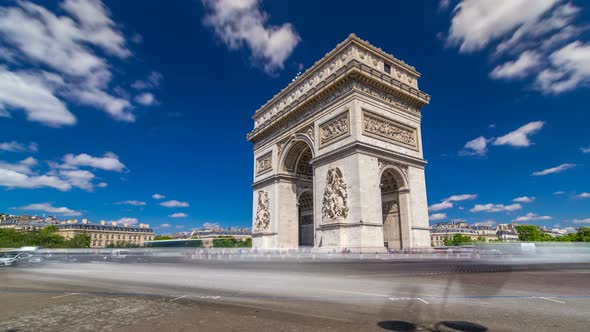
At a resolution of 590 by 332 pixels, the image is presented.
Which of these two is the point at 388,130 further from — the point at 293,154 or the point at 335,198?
the point at 293,154

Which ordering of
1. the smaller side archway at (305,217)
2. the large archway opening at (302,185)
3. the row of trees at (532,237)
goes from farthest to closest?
the row of trees at (532,237), the smaller side archway at (305,217), the large archway opening at (302,185)

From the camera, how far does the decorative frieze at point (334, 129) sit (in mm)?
21594

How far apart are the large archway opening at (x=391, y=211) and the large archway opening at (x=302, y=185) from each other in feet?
22.6

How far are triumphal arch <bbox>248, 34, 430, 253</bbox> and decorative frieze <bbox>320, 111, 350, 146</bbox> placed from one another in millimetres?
73

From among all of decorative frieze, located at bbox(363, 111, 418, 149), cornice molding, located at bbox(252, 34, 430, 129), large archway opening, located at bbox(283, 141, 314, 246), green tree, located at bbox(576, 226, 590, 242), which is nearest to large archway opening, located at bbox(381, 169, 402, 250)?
decorative frieze, located at bbox(363, 111, 418, 149)

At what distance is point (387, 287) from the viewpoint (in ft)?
21.6

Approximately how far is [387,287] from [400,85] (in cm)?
2036

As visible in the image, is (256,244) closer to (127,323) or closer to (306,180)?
(306,180)

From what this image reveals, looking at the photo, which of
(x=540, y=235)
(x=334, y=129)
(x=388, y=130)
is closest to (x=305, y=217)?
(x=334, y=129)

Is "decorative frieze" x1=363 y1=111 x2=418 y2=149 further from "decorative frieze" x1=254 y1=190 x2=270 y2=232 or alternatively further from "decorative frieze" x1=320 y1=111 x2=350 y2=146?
"decorative frieze" x1=254 y1=190 x2=270 y2=232

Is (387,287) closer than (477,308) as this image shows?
No

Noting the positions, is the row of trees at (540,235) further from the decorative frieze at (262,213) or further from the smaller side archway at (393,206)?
the decorative frieze at (262,213)

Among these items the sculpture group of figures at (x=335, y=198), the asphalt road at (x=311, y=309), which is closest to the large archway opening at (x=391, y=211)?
the sculpture group of figures at (x=335, y=198)

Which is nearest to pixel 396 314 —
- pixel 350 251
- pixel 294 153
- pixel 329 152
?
pixel 350 251
